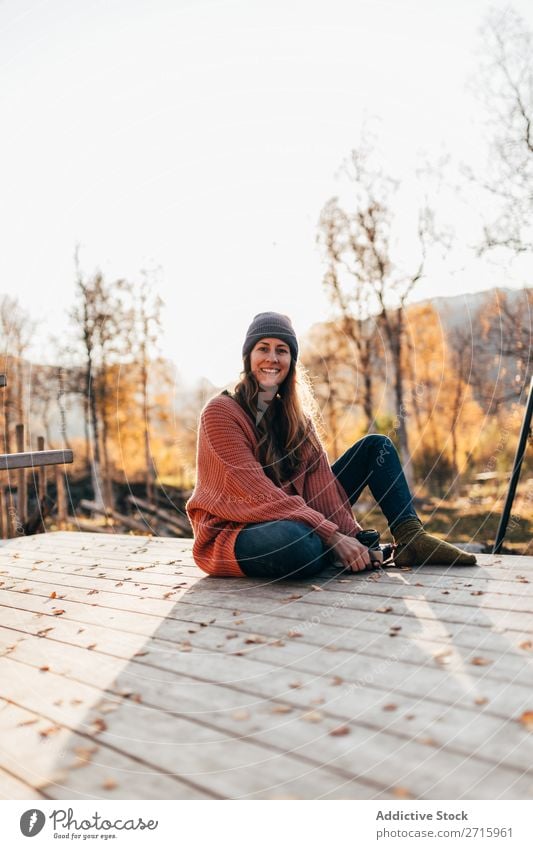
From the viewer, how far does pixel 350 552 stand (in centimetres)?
306

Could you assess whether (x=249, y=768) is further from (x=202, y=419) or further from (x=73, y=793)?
(x=202, y=419)

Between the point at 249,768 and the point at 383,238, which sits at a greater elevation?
the point at 383,238

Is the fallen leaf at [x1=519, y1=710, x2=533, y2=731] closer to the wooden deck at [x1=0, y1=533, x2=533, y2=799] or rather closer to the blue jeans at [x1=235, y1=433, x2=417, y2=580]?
the wooden deck at [x1=0, y1=533, x2=533, y2=799]

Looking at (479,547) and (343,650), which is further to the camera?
(479,547)

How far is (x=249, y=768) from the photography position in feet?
4.66

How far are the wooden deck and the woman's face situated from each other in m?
1.01

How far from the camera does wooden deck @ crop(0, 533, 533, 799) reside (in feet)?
4.55

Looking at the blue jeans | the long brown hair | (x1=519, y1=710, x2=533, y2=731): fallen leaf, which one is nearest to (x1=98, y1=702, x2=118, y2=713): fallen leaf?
(x1=519, y1=710, x2=533, y2=731): fallen leaf

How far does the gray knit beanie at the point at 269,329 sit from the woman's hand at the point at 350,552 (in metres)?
1.00

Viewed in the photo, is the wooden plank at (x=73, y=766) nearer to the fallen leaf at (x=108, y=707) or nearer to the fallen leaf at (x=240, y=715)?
the fallen leaf at (x=108, y=707)

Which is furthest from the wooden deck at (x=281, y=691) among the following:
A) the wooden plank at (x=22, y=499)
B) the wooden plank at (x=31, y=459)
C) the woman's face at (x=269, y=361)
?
the wooden plank at (x=22, y=499)

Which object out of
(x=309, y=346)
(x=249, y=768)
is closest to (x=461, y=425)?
(x=309, y=346)
